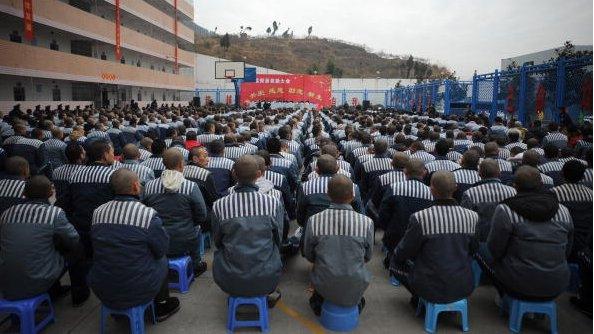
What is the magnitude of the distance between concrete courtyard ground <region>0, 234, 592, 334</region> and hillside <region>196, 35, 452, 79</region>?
65.4m

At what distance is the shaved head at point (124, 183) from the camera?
347 centimetres

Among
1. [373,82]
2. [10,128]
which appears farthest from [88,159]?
[373,82]

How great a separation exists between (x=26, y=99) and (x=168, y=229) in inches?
765

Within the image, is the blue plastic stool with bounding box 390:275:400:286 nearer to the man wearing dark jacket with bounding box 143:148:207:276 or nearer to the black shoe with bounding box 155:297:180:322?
the man wearing dark jacket with bounding box 143:148:207:276

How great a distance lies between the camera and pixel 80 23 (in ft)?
73.6

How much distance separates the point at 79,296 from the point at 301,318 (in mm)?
2190

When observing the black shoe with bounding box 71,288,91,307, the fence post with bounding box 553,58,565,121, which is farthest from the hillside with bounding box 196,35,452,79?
the black shoe with bounding box 71,288,91,307

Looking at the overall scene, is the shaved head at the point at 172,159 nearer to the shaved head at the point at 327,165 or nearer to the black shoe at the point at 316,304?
the shaved head at the point at 327,165

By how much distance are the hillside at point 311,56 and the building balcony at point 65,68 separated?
4312 cm

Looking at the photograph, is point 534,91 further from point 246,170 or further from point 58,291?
point 58,291

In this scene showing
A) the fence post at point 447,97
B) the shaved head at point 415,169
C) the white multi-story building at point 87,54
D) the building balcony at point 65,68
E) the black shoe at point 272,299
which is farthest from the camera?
the fence post at point 447,97

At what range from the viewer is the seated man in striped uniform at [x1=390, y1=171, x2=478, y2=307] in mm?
3441

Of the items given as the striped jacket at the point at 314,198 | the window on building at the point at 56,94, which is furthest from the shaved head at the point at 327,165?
the window on building at the point at 56,94

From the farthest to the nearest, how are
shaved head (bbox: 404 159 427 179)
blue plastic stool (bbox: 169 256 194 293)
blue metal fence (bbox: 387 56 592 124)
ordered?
blue metal fence (bbox: 387 56 592 124)
shaved head (bbox: 404 159 427 179)
blue plastic stool (bbox: 169 256 194 293)
